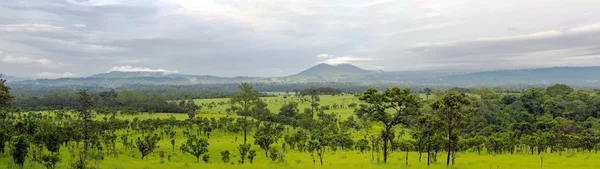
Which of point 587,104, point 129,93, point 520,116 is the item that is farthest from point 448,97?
point 129,93

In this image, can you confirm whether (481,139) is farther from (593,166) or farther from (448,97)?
(448,97)

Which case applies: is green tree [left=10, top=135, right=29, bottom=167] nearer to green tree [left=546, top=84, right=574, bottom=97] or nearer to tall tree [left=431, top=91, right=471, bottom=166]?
tall tree [left=431, top=91, right=471, bottom=166]

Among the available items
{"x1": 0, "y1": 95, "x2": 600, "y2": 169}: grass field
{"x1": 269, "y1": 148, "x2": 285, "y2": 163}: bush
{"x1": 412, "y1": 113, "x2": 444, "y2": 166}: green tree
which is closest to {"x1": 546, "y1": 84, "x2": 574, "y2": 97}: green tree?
{"x1": 0, "y1": 95, "x2": 600, "y2": 169}: grass field

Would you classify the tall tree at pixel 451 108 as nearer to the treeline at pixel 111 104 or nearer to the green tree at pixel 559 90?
the green tree at pixel 559 90

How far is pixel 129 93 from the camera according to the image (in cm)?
18925

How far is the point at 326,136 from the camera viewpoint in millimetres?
60344

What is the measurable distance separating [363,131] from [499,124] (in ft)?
130

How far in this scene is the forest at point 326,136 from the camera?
37.7 m

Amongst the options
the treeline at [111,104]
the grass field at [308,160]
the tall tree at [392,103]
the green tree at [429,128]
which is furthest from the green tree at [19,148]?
the treeline at [111,104]

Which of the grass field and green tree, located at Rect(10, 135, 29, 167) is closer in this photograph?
green tree, located at Rect(10, 135, 29, 167)

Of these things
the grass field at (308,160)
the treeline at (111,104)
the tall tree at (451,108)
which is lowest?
the grass field at (308,160)

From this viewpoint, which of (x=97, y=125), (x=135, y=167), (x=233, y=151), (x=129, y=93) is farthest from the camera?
(x=129, y=93)

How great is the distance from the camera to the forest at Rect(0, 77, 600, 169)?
37719 mm

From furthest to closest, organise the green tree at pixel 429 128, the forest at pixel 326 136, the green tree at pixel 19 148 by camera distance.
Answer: the forest at pixel 326 136 → the green tree at pixel 429 128 → the green tree at pixel 19 148
